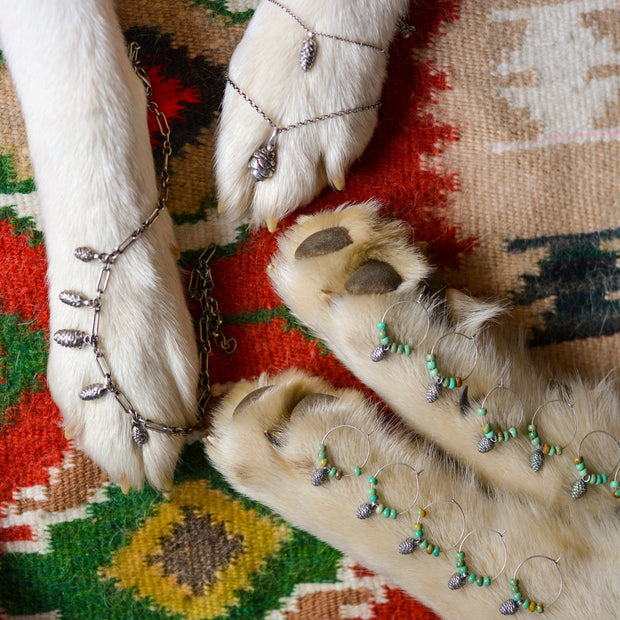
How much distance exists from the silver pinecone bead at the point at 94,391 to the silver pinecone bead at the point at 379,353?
317 mm

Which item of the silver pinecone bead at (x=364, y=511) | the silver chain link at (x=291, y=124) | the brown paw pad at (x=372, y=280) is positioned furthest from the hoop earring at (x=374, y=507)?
the silver chain link at (x=291, y=124)

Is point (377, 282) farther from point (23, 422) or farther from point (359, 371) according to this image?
point (23, 422)

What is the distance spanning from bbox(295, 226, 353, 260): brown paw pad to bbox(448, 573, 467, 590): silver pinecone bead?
0.40 meters

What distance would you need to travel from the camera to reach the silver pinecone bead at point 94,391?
2.56ft

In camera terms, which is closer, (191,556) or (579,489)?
(579,489)

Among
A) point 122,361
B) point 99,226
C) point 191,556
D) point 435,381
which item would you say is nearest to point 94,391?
point 122,361

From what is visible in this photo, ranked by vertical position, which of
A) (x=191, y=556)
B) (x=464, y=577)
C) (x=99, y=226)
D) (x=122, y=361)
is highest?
(x=99, y=226)

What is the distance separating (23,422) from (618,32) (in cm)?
100

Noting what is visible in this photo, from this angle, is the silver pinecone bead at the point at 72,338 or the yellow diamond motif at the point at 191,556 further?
the yellow diamond motif at the point at 191,556

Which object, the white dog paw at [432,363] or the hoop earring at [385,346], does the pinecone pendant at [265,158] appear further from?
the hoop earring at [385,346]

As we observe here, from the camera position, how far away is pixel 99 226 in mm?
792

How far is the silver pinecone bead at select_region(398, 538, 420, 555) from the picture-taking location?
0.78 metres

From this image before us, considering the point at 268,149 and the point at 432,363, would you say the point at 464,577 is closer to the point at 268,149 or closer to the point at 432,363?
the point at 432,363

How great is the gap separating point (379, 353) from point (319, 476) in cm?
16
